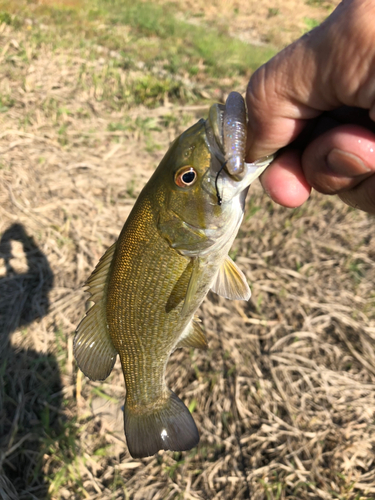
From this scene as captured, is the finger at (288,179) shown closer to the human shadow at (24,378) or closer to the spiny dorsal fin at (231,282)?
the spiny dorsal fin at (231,282)

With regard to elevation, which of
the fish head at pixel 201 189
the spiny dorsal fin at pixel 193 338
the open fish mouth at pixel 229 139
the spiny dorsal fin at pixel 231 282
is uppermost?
the open fish mouth at pixel 229 139

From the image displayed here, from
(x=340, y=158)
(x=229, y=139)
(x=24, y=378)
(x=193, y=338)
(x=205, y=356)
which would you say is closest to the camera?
(x=229, y=139)

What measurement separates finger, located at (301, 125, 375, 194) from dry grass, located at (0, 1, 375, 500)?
176 centimetres

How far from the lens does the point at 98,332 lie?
1.75m

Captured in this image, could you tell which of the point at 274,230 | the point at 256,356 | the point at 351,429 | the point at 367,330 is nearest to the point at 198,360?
the point at 256,356

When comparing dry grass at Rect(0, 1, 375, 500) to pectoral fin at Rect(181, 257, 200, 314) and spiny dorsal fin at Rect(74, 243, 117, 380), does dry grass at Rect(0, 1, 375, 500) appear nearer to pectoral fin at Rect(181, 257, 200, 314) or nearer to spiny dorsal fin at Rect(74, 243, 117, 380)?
spiny dorsal fin at Rect(74, 243, 117, 380)

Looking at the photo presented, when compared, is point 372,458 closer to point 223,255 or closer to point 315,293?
point 315,293

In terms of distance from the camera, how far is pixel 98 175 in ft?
13.9

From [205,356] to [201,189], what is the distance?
184cm

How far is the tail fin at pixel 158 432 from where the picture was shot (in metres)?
1.71

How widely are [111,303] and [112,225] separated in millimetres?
2149

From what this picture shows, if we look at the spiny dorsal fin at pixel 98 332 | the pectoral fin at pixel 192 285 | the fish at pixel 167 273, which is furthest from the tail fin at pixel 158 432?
the pectoral fin at pixel 192 285

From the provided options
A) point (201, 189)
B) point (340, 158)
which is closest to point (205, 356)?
point (201, 189)

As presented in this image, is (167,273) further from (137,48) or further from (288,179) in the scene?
(137,48)
